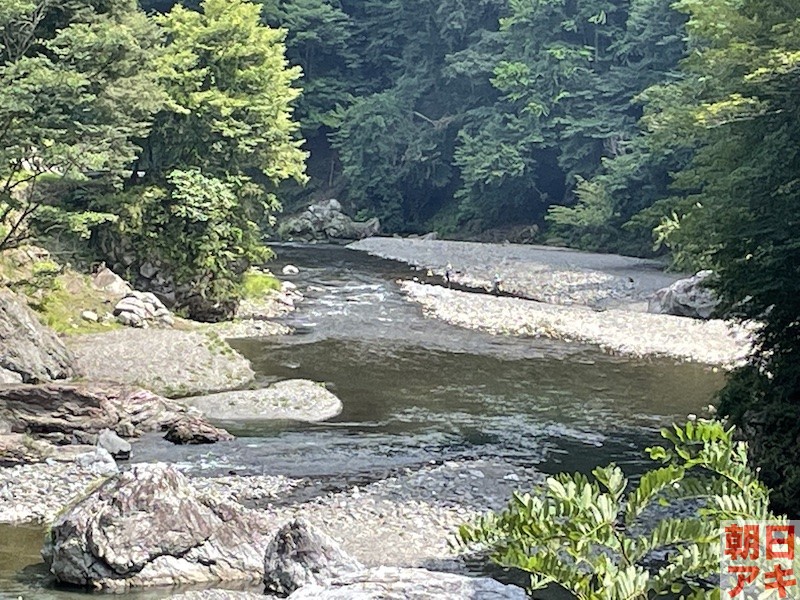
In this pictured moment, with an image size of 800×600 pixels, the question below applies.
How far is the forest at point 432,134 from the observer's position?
13.1 m

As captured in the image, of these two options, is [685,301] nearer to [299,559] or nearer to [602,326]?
[602,326]

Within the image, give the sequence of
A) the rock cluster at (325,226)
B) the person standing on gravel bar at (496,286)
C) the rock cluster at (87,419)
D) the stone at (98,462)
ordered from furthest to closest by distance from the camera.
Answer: the rock cluster at (325,226) → the person standing on gravel bar at (496,286) → the rock cluster at (87,419) → the stone at (98,462)

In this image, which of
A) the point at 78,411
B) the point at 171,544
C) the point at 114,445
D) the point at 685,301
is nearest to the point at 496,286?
the point at 685,301


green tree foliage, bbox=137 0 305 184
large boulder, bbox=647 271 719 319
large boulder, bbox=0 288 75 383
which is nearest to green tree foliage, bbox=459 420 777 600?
large boulder, bbox=0 288 75 383

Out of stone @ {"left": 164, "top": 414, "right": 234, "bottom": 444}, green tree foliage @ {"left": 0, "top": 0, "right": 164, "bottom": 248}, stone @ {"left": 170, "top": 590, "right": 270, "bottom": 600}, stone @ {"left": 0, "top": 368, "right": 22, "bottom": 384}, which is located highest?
green tree foliage @ {"left": 0, "top": 0, "right": 164, "bottom": 248}

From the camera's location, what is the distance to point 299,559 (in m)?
9.47

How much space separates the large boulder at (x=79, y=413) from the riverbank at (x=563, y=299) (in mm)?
11922

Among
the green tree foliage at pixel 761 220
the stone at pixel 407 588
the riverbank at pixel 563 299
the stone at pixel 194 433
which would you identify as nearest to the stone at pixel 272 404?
the stone at pixel 194 433

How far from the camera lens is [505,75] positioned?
165ft

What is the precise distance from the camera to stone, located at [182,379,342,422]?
17.3 meters

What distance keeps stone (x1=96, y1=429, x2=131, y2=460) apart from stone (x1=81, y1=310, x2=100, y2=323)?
8290 mm

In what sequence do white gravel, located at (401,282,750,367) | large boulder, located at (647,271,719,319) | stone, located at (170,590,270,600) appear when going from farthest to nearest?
1. large boulder, located at (647,271,719,319)
2. white gravel, located at (401,282,750,367)
3. stone, located at (170,590,270,600)

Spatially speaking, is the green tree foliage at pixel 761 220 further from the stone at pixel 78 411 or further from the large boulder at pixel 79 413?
the stone at pixel 78 411

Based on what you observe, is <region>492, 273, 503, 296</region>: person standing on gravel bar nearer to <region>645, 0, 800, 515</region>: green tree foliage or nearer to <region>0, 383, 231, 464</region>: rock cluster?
<region>645, 0, 800, 515</region>: green tree foliage
